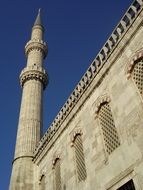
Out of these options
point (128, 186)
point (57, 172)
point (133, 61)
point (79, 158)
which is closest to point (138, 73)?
point (133, 61)

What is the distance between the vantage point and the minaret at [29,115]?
1364 cm

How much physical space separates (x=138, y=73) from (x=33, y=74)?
1128 cm

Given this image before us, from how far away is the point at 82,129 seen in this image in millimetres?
10008

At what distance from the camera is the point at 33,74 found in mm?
18297

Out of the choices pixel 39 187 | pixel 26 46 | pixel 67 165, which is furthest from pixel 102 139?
pixel 26 46

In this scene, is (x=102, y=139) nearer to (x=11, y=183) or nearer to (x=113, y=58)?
(x=113, y=58)

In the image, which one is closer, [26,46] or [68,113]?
[68,113]

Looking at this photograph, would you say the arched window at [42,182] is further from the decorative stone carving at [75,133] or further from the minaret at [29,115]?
the decorative stone carving at [75,133]

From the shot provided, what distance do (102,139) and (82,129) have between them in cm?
139

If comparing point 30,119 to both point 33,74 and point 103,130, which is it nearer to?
point 33,74

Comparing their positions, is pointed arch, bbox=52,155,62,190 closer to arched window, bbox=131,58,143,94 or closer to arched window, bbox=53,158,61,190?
arched window, bbox=53,158,61,190

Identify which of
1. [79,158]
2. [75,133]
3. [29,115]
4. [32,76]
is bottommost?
[79,158]

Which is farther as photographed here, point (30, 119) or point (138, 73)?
point (30, 119)

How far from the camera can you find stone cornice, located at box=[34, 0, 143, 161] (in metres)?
8.61
